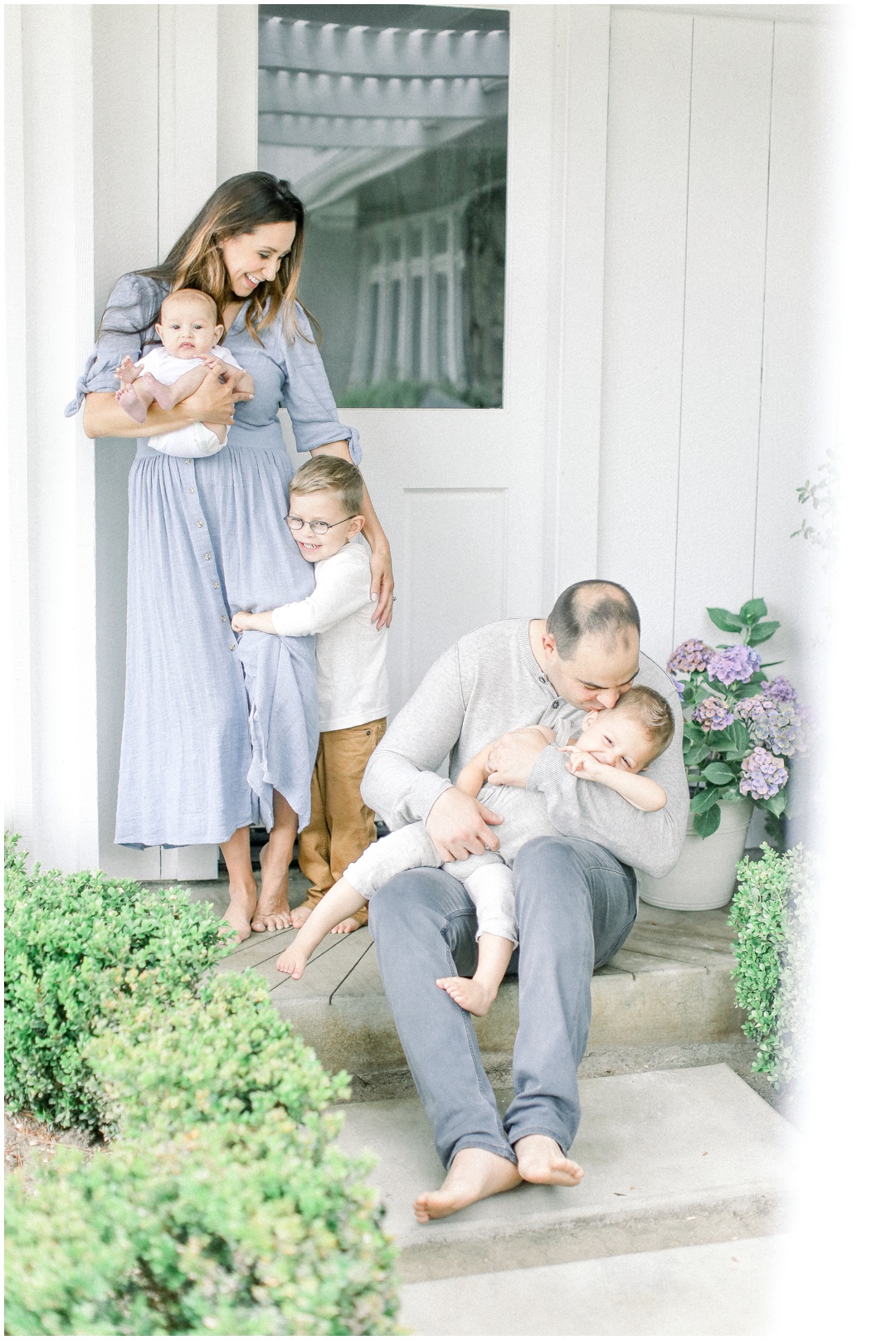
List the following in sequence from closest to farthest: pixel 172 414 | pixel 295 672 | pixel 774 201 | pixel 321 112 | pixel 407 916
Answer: pixel 407 916 → pixel 172 414 → pixel 295 672 → pixel 321 112 → pixel 774 201

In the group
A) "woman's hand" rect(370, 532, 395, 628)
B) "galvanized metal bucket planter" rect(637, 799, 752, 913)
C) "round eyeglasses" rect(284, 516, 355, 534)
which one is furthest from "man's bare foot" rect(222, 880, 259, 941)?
"galvanized metal bucket planter" rect(637, 799, 752, 913)

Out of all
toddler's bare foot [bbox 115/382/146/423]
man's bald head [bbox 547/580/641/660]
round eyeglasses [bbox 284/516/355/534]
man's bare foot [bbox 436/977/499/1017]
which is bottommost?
man's bare foot [bbox 436/977/499/1017]

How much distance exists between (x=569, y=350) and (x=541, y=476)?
31 centimetres

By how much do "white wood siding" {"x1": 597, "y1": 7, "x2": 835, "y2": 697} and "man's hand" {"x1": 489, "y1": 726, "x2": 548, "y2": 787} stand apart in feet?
3.05

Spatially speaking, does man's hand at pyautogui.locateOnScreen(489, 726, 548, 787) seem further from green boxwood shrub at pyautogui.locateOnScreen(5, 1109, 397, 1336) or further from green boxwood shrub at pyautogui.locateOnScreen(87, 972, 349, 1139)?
green boxwood shrub at pyautogui.locateOnScreen(5, 1109, 397, 1336)

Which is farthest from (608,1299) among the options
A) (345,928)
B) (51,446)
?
(51,446)

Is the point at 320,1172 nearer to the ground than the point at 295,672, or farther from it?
nearer to the ground

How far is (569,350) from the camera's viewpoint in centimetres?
297

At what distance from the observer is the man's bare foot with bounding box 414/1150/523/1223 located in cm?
177

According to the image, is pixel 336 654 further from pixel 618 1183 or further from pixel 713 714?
pixel 618 1183

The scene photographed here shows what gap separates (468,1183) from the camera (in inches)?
70.8

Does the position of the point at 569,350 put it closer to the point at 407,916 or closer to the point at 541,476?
the point at 541,476

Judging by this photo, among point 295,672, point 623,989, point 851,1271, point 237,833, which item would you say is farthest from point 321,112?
point 851,1271

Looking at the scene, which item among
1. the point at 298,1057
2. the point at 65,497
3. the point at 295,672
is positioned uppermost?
the point at 65,497
